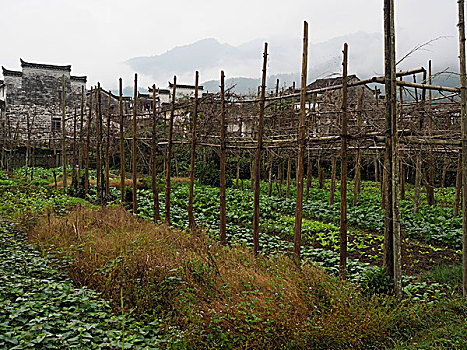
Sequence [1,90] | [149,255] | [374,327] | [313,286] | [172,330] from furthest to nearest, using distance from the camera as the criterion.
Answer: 1. [1,90]
2. [149,255]
3. [313,286]
4. [172,330]
5. [374,327]

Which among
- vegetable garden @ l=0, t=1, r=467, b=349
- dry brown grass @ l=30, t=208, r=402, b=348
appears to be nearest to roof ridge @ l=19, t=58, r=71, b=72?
vegetable garden @ l=0, t=1, r=467, b=349

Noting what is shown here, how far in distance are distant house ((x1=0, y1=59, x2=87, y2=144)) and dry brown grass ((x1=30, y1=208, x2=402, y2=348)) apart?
1248 inches

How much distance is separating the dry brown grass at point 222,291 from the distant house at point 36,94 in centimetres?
3170

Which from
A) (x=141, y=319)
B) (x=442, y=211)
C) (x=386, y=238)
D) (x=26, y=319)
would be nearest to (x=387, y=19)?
(x=386, y=238)

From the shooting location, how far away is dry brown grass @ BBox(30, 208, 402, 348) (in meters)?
4.18

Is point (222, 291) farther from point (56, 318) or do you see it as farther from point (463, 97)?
point (463, 97)

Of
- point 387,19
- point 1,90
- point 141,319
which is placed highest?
point 1,90

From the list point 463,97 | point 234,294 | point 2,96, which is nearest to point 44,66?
point 2,96

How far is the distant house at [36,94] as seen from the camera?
35531 millimetres

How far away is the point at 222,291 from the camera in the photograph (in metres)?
5.16

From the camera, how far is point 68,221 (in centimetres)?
890

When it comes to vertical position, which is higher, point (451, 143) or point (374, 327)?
point (451, 143)

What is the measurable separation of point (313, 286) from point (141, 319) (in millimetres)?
2398

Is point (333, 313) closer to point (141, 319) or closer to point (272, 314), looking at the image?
point (272, 314)
